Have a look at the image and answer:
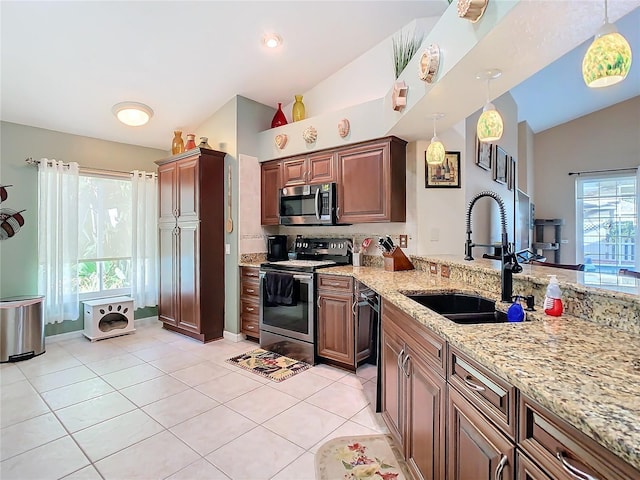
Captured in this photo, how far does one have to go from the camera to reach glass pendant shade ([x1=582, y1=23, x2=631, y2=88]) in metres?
1.06

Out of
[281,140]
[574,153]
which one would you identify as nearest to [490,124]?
[281,140]

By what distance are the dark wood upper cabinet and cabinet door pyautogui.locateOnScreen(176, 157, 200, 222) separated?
169cm

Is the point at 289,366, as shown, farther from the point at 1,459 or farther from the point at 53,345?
the point at 53,345

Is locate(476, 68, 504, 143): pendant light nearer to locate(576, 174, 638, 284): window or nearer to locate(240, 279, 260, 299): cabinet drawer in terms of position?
locate(240, 279, 260, 299): cabinet drawer

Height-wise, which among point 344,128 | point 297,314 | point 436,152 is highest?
point 344,128

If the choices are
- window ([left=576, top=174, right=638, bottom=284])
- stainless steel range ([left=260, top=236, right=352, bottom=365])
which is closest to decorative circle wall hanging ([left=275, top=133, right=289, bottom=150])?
stainless steel range ([left=260, top=236, right=352, bottom=365])

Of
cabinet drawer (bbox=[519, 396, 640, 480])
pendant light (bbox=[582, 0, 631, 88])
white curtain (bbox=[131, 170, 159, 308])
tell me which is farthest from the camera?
white curtain (bbox=[131, 170, 159, 308])

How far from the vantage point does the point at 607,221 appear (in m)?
6.12

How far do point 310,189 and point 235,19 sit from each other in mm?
1656

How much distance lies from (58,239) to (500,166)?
5552 mm

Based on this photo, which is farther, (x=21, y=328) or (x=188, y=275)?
(x=188, y=275)

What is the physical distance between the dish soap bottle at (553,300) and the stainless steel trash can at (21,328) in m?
4.42

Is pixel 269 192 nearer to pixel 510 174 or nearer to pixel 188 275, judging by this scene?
pixel 188 275

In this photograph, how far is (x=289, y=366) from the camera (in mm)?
3209
